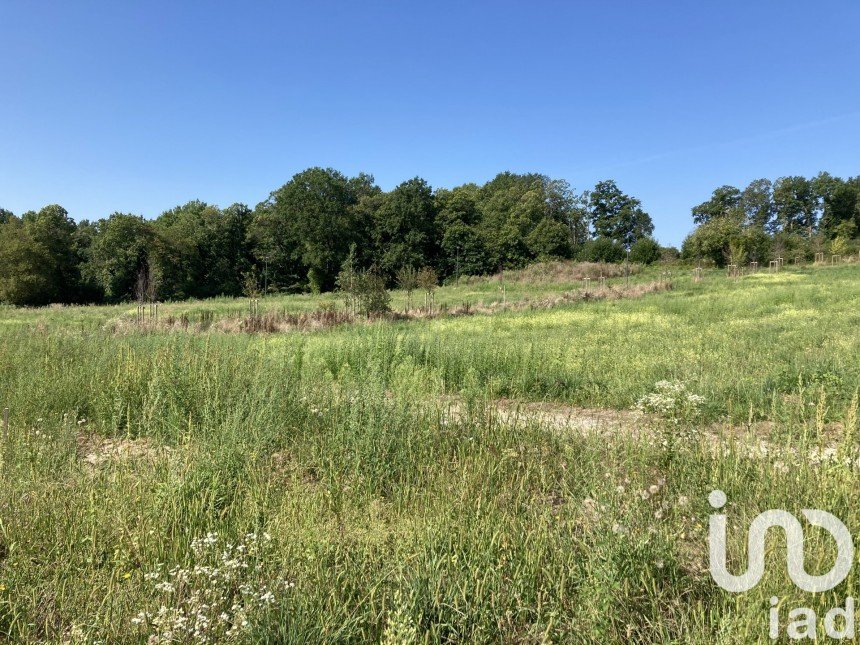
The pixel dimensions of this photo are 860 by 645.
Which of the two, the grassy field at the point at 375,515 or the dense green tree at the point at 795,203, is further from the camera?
the dense green tree at the point at 795,203

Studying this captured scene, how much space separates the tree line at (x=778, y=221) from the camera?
5188 cm

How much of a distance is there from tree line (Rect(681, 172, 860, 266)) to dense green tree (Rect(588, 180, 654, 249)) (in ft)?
41.7

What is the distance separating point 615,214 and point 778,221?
1640 inches

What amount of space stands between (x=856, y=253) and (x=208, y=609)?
238 ft

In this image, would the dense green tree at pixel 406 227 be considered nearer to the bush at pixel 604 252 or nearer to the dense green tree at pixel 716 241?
the bush at pixel 604 252

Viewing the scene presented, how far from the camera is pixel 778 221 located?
305ft

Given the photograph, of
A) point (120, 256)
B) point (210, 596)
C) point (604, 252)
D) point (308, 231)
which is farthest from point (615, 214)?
point (210, 596)

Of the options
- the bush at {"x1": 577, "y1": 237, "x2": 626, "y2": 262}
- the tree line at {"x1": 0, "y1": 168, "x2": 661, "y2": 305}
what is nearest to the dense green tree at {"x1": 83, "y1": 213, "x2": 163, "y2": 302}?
the tree line at {"x1": 0, "y1": 168, "x2": 661, "y2": 305}

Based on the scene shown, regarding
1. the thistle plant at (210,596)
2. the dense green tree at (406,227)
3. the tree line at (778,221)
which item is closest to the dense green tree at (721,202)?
the tree line at (778,221)

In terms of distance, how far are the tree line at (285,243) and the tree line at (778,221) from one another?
7.45 m

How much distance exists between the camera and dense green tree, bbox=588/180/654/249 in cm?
→ 7712

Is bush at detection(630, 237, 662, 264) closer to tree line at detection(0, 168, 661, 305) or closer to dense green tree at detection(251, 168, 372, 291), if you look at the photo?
tree line at detection(0, 168, 661, 305)

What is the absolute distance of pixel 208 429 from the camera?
15.0 ft

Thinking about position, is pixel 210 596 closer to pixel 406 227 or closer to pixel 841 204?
pixel 406 227
